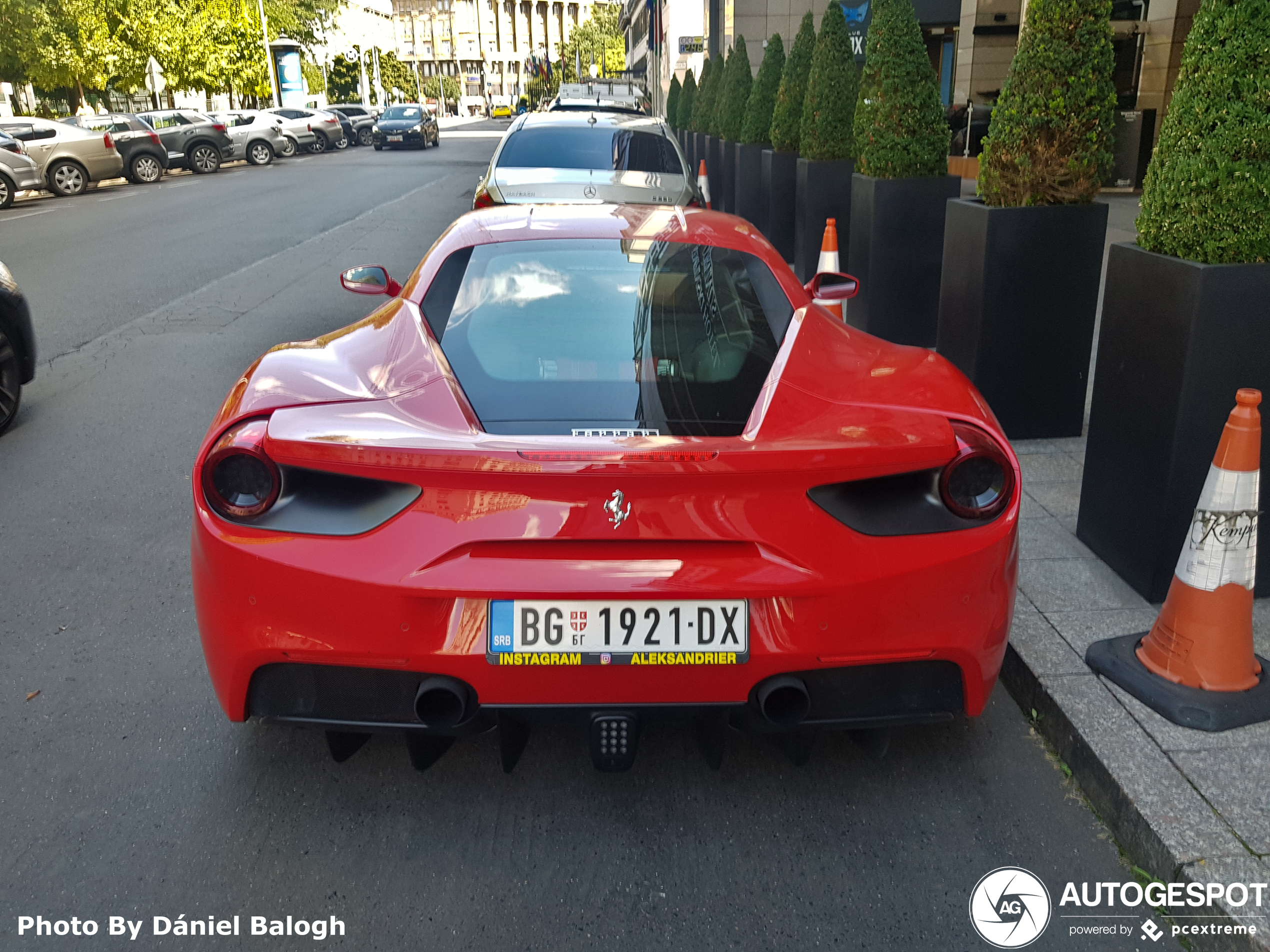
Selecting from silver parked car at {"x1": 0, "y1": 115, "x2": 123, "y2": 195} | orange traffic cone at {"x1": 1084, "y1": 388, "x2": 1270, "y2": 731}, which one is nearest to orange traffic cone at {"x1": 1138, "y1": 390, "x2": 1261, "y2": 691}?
orange traffic cone at {"x1": 1084, "y1": 388, "x2": 1270, "y2": 731}

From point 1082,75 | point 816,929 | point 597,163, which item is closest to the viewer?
point 816,929

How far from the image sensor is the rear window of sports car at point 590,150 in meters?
8.75

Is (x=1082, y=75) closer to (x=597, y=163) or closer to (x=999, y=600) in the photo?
(x=999, y=600)

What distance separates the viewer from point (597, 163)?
8711 millimetres

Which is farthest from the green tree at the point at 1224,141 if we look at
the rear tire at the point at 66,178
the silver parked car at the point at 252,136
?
the silver parked car at the point at 252,136

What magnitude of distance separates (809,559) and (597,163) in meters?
6.81

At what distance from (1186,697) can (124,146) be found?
29276 millimetres

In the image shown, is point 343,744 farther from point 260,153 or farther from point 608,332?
point 260,153

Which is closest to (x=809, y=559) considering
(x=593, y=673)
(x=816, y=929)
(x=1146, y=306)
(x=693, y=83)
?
(x=593, y=673)

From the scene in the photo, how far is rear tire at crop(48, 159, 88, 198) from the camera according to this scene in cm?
Result: 2480

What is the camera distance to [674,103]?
31375 millimetres

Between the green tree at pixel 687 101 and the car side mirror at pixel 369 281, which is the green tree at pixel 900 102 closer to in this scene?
the car side mirror at pixel 369 281

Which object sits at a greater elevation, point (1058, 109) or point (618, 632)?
point (1058, 109)

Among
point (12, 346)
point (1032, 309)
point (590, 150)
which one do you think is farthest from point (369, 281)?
point (590, 150)
